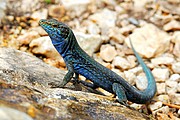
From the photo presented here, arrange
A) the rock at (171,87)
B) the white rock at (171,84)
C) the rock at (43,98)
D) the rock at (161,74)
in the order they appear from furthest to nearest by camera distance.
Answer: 1. the rock at (161,74)
2. the white rock at (171,84)
3. the rock at (171,87)
4. the rock at (43,98)

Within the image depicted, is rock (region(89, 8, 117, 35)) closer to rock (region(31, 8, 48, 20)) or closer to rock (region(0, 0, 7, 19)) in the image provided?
rock (region(31, 8, 48, 20))

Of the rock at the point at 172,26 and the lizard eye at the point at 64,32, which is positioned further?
the rock at the point at 172,26

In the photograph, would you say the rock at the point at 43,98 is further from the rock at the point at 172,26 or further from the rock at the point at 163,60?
the rock at the point at 172,26

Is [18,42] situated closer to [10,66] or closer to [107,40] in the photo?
[107,40]

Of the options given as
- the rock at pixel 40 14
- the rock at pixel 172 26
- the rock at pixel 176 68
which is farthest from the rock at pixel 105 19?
the rock at pixel 176 68

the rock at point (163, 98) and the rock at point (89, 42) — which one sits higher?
the rock at point (89, 42)

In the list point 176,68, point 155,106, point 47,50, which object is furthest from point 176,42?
point 47,50

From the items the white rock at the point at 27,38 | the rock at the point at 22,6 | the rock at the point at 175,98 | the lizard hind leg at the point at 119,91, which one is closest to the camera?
the lizard hind leg at the point at 119,91
